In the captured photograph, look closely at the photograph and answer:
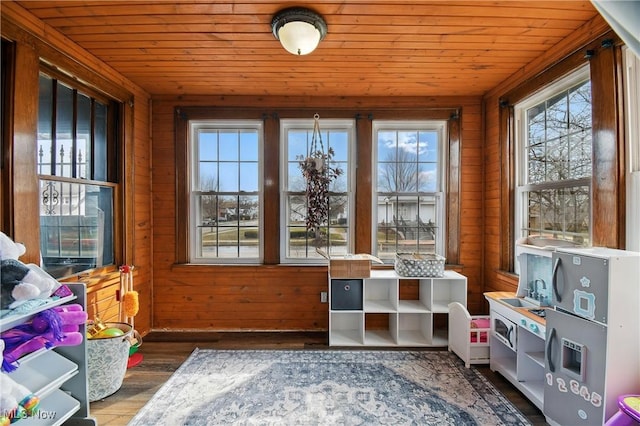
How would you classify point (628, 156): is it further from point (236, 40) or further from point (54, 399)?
point (54, 399)

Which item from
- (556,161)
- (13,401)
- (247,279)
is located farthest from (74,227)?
Answer: (556,161)

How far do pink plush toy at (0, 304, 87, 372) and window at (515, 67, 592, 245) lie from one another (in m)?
3.38

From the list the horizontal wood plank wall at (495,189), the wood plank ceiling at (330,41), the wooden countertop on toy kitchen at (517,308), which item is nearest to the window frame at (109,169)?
the wood plank ceiling at (330,41)

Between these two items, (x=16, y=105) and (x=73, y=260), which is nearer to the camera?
(x=16, y=105)

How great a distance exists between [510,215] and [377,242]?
1320 mm

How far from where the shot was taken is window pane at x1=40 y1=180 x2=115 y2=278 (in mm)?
2127

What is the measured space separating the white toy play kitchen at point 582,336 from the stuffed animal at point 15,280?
9.28ft

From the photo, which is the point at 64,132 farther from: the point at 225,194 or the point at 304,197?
the point at 304,197

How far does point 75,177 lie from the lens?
2359 mm

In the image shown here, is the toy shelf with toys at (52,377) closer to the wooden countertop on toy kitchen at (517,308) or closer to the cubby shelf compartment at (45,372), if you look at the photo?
the cubby shelf compartment at (45,372)

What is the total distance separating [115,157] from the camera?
110 inches

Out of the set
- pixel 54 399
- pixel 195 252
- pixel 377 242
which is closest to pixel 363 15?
pixel 377 242

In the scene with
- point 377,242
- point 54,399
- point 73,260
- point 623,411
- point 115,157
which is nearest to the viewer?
point 623,411

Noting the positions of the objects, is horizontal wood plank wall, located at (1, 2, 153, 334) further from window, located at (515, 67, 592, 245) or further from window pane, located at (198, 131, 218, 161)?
window, located at (515, 67, 592, 245)
